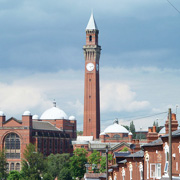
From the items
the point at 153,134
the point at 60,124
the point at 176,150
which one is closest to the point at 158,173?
the point at 176,150

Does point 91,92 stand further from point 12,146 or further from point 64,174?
point 64,174

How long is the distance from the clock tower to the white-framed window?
142723 mm

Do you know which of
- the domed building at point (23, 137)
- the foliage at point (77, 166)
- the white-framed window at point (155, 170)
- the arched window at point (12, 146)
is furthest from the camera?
the arched window at point (12, 146)

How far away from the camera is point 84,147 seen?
188 m

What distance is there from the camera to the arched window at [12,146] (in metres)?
173

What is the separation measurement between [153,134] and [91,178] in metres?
36.4

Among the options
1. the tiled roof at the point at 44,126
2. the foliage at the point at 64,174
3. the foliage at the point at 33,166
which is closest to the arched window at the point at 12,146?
the tiled roof at the point at 44,126

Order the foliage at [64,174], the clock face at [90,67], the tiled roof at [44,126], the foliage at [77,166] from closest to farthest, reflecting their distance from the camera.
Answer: the foliage at [64,174] < the foliage at [77,166] < the tiled roof at [44,126] < the clock face at [90,67]

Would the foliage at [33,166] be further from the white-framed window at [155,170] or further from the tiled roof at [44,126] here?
the white-framed window at [155,170]

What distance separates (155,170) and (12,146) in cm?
12631

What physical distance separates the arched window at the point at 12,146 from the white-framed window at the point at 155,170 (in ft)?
406

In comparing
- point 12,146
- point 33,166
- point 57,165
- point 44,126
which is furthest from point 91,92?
Result: point 33,166

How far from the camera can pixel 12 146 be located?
175m

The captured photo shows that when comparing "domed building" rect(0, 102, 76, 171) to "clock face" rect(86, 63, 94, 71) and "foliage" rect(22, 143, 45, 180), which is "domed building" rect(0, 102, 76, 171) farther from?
"foliage" rect(22, 143, 45, 180)
